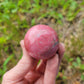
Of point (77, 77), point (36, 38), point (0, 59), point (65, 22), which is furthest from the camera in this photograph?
point (65, 22)

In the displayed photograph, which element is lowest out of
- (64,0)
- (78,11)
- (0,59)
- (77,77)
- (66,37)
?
(77,77)

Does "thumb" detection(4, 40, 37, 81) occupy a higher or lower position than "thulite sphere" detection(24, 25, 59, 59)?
lower

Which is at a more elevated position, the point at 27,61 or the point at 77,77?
the point at 27,61

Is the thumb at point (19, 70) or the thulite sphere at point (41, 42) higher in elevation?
the thulite sphere at point (41, 42)

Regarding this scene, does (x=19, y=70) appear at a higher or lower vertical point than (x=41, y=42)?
lower

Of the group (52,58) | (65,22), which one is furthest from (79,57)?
(52,58)

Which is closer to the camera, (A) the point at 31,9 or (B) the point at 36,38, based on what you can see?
(B) the point at 36,38

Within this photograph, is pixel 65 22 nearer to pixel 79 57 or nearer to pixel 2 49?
pixel 79 57

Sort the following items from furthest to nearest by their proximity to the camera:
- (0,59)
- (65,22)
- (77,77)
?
(65,22), (0,59), (77,77)
